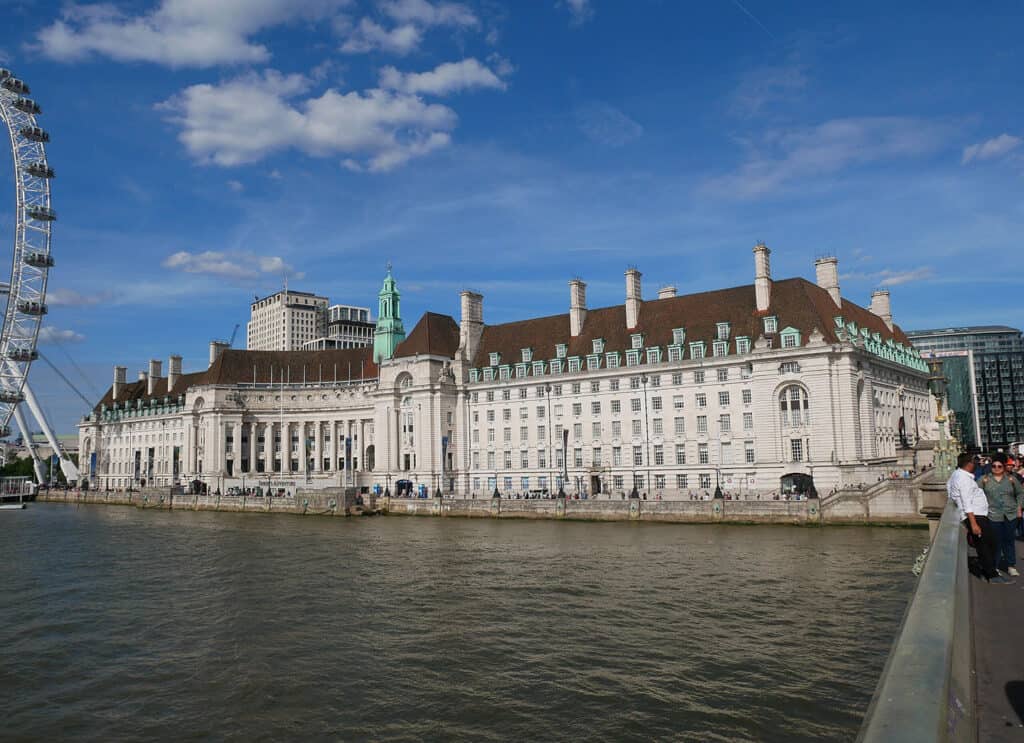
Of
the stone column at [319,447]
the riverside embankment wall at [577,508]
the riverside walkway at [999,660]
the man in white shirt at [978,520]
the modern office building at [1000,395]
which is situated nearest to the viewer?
the riverside walkway at [999,660]

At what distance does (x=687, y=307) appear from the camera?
253 feet

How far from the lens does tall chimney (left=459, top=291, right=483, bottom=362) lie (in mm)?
91938

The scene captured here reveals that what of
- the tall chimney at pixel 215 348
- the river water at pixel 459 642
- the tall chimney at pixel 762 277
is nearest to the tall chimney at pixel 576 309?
the tall chimney at pixel 762 277

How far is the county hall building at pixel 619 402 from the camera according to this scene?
6600 centimetres

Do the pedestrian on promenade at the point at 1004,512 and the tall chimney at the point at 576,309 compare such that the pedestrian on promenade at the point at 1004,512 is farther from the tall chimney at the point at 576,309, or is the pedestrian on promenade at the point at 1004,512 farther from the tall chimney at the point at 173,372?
the tall chimney at the point at 173,372

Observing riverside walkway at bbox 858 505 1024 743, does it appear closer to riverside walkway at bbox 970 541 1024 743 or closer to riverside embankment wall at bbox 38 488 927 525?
riverside walkway at bbox 970 541 1024 743

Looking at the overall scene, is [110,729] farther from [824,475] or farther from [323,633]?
[824,475]

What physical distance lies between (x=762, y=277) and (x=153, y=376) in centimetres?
11180

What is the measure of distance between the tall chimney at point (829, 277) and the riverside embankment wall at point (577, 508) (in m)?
25.8

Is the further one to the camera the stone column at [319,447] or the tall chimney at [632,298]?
the stone column at [319,447]

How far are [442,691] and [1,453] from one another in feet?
410

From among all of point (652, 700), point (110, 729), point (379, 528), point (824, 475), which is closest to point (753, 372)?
point (824, 475)

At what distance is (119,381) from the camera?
151125mm

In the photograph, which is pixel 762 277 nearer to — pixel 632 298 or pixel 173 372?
pixel 632 298
